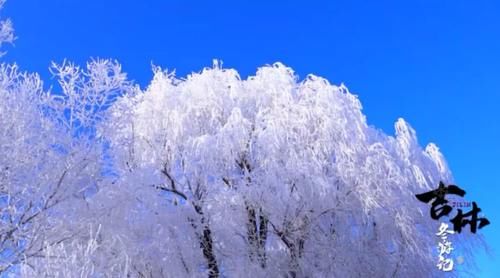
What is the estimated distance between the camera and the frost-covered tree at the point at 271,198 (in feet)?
29.0

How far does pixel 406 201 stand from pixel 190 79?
4.61m

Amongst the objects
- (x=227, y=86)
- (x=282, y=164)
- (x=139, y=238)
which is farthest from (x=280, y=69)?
(x=139, y=238)

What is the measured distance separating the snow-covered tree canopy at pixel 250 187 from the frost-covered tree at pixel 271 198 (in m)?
0.02

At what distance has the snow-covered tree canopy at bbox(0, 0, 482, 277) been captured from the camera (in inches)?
329

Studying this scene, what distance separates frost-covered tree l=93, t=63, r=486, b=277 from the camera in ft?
29.0

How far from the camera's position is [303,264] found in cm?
895

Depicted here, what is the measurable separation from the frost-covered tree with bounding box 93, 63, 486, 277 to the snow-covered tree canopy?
18 mm

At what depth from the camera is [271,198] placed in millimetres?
8883

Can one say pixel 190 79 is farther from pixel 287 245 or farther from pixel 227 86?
pixel 287 245

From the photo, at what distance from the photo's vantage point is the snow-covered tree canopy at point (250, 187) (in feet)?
27.4

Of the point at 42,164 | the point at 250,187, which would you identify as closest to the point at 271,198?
the point at 250,187

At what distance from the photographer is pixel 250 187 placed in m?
8.99

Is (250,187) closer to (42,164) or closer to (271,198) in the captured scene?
(271,198)

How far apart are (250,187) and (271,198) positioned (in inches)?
14.5
